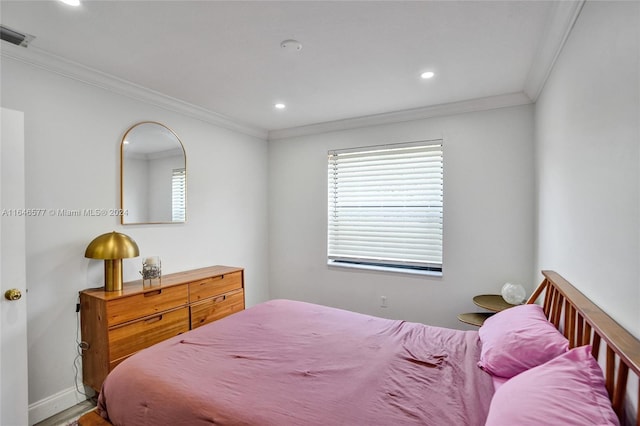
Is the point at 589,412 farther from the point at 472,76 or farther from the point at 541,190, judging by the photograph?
the point at 472,76

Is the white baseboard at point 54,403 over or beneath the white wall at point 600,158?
beneath

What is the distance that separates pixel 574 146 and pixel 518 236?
156cm

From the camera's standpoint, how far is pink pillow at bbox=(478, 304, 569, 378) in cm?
147

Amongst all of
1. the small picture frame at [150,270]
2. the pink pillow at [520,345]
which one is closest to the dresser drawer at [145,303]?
the small picture frame at [150,270]

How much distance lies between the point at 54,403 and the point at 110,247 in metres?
1.22

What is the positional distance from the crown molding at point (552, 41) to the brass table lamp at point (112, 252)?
3.28 metres

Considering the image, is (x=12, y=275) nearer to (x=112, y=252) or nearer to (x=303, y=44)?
(x=112, y=252)

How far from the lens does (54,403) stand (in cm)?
234

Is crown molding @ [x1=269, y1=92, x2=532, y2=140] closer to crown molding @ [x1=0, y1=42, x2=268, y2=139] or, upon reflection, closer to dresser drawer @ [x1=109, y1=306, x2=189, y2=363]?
crown molding @ [x1=0, y1=42, x2=268, y2=139]

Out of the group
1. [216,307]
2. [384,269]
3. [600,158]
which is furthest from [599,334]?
[216,307]

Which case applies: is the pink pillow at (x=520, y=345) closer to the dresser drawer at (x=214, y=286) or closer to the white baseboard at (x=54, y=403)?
the dresser drawer at (x=214, y=286)

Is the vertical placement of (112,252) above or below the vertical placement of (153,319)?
above

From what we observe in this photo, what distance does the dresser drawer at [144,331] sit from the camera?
2.31 m

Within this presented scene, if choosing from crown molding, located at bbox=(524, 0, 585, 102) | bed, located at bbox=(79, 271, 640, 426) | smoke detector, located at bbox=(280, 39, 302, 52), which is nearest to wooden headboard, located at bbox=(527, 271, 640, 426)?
bed, located at bbox=(79, 271, 640, 426)
